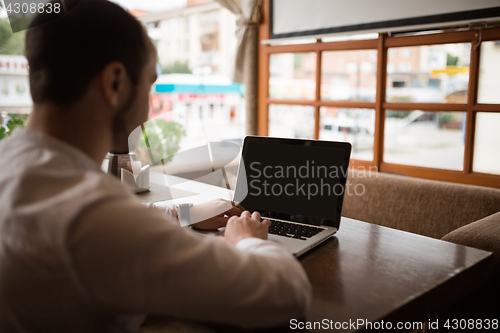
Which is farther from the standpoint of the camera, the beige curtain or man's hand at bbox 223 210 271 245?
the beige curtain

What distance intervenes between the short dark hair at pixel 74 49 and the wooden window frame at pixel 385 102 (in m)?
2.42

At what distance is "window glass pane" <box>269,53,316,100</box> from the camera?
342cm

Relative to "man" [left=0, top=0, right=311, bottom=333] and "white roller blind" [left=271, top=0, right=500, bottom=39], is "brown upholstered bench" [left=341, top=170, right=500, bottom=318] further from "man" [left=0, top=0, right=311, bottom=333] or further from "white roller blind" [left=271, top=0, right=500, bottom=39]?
"man" [left=0, top=0, right=311, bottom=333]

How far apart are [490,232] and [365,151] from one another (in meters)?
1.57

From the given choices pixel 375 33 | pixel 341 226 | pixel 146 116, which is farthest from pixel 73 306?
pixel 375 33

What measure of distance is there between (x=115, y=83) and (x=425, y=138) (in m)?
2.60

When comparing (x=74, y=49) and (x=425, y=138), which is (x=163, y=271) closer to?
(x=74, y=49)

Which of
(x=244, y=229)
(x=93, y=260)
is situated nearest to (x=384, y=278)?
(x=244, y=229)

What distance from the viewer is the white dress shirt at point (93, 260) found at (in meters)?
0.56

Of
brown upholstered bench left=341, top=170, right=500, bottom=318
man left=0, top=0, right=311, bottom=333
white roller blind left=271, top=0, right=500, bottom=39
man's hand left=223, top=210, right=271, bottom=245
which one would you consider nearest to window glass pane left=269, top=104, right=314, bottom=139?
white roller blind left=271, top=0, right=500, bottom=39

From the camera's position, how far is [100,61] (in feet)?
2.23

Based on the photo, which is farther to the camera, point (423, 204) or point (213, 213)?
point (423, 204)

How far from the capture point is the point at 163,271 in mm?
585

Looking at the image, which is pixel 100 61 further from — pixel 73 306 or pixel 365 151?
pixel 365 151
